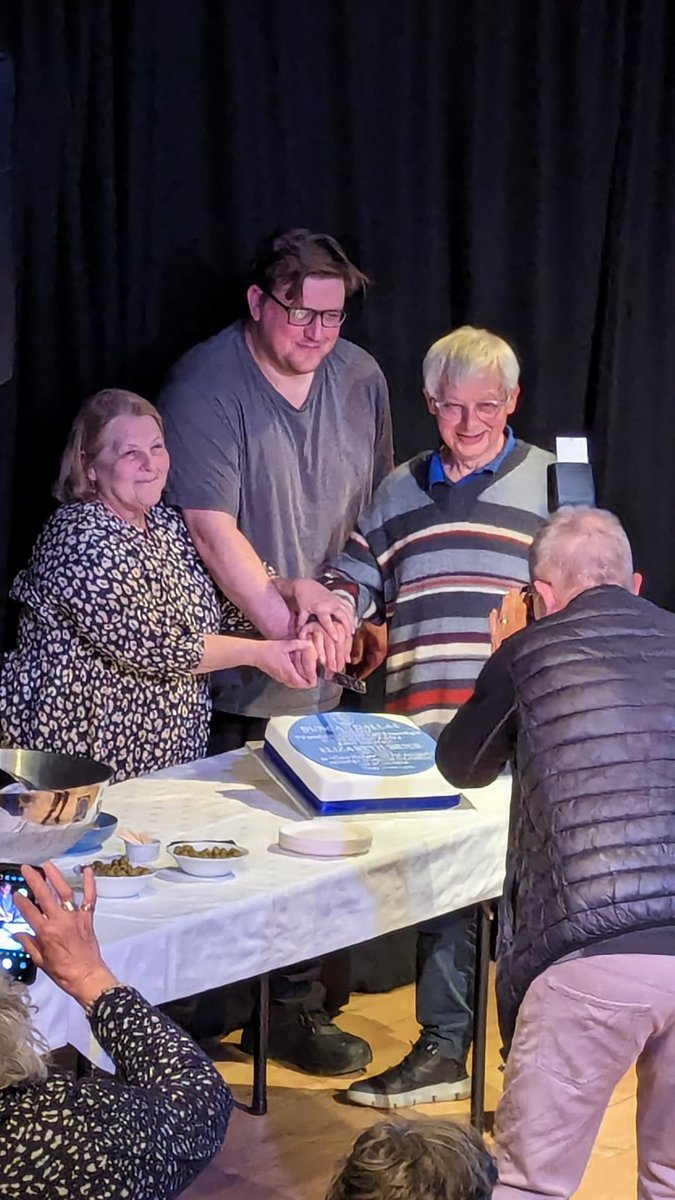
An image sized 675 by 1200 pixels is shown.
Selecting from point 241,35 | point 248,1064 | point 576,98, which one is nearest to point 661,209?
point 576,98

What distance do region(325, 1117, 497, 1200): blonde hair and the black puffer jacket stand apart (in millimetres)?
665

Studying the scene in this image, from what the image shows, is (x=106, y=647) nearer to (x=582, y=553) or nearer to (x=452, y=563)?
(x=452, y=563)

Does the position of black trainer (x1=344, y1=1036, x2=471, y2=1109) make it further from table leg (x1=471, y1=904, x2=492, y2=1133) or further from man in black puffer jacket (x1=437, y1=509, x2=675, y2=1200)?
man in black puffer jacket (x1=437, y1=509, x2=675, y2=1200)

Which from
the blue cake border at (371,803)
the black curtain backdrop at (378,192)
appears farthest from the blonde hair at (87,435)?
the blue cake border at (371,803)

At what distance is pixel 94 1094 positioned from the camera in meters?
1.71

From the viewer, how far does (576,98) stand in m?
4.30

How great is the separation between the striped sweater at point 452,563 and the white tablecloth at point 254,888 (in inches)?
13.4

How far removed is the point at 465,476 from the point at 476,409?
15cm

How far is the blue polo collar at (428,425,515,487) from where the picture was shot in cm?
337

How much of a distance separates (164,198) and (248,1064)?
1.84 meters

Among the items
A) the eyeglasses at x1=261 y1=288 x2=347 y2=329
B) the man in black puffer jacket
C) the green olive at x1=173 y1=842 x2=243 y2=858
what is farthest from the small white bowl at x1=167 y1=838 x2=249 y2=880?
the eyeglasses at x1=261 y1=288 x2=347 y2=329

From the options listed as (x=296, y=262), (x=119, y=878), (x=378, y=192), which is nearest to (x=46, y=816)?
(x=119, y=878)

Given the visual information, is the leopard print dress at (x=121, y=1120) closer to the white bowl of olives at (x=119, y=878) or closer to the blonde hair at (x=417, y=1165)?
the blonde hair at (x=417, y=1165)

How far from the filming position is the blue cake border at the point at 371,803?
2855 mm
